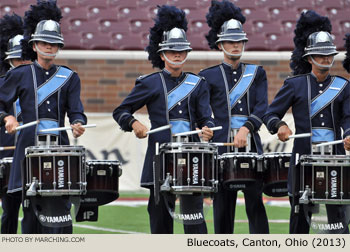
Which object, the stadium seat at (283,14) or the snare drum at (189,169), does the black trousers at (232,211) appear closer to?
the snare drum at (189,169)

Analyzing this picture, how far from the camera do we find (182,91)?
30.0ft

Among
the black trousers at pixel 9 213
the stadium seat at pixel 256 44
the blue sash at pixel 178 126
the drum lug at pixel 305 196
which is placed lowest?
the black trousers at pixel 9 213

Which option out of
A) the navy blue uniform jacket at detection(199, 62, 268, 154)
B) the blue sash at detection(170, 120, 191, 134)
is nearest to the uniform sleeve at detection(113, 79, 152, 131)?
the blue sash at detection(170, 120, 191, 134)

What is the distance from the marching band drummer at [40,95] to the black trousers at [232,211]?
1378 millimetres

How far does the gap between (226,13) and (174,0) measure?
10576 mm

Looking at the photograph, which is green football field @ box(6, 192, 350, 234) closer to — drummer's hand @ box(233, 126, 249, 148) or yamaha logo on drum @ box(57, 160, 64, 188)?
drummer's hand @ box(233, 126, 249, 148)

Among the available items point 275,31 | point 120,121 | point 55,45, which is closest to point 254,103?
point 120,121

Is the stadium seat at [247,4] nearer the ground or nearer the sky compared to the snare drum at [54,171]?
nearer the sky

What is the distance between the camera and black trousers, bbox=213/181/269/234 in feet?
30.9

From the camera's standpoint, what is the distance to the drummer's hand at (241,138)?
921 centimetres

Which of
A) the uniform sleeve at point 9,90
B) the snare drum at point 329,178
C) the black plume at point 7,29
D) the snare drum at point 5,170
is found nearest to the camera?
the snare drum at point 329,178

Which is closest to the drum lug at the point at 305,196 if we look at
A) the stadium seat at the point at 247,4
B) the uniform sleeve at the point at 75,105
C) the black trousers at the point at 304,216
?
the black trousers at the point at 304,216

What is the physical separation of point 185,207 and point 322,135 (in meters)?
1.23

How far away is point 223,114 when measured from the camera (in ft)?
31.2
